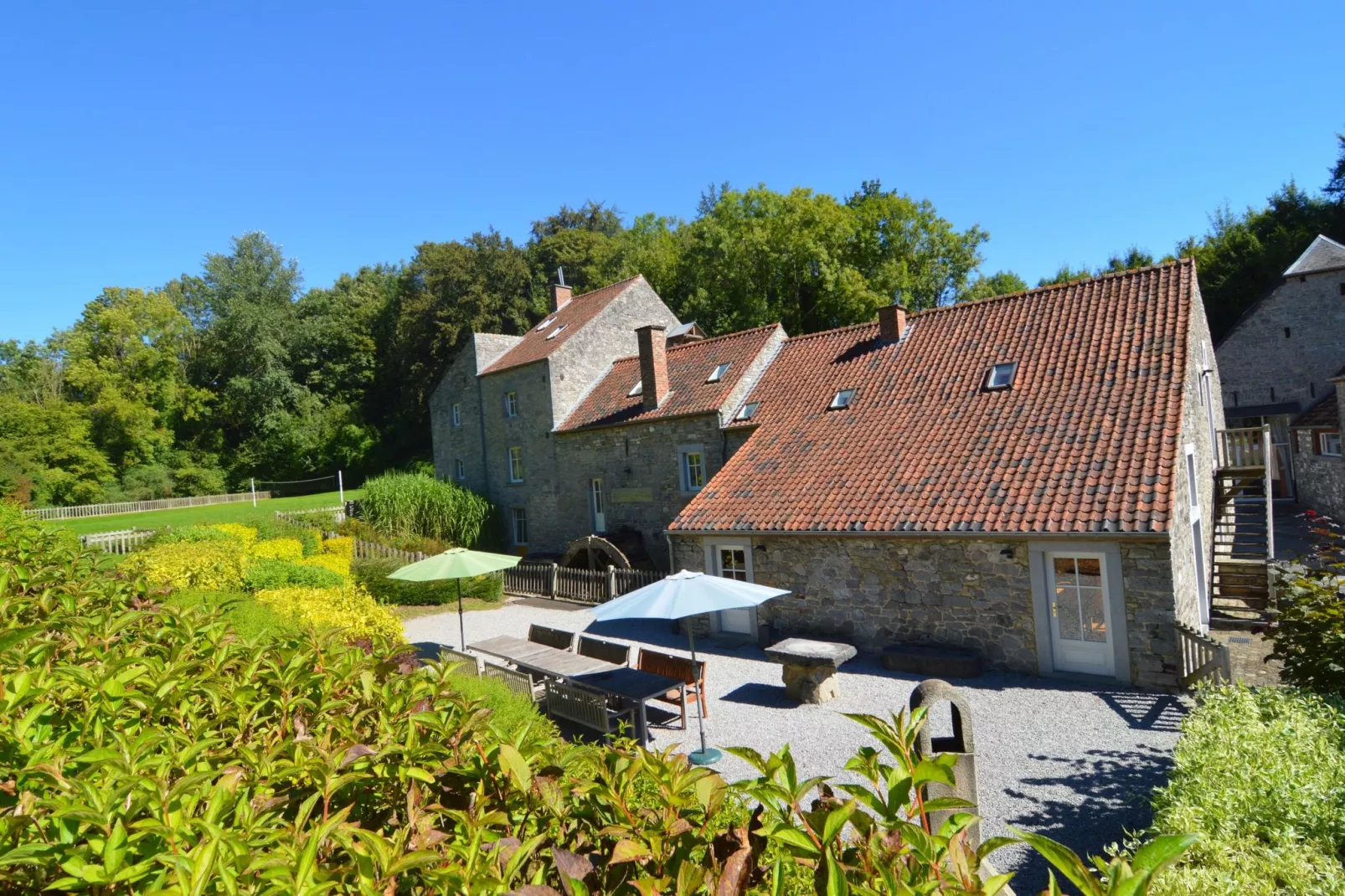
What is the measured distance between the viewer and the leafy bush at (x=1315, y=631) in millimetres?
6770

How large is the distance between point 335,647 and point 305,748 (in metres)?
1.34

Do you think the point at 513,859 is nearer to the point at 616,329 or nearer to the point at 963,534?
the point at 963,534

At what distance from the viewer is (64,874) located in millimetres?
1983

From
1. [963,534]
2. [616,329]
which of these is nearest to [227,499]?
[616,329]

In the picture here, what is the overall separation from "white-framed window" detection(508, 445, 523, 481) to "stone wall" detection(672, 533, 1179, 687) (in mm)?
14423

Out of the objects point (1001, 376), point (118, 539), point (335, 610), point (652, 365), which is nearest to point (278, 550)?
point (335, 610)

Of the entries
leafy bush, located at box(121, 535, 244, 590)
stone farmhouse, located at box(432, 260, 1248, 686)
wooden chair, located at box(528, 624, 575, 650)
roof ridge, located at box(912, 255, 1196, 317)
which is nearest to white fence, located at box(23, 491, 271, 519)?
leafy bush, located at box(121, 535, 244, 590)

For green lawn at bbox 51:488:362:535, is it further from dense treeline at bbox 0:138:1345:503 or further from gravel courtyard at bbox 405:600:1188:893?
gravel courtyard at bbox 405:600:1188:893

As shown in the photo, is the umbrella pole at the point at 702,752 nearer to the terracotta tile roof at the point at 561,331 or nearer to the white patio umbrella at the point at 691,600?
the white patio umbrella at the point at 691,600

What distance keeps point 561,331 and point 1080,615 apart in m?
19.9

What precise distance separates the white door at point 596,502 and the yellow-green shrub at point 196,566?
34.6 ft

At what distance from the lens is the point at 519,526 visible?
1065 inches

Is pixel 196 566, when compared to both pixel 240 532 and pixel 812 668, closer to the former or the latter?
pixel 812 668

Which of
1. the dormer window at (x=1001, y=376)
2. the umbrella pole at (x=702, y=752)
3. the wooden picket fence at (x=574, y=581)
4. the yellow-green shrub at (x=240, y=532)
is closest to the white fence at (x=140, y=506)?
the yellow-green shrub at (x=240, y=532)
